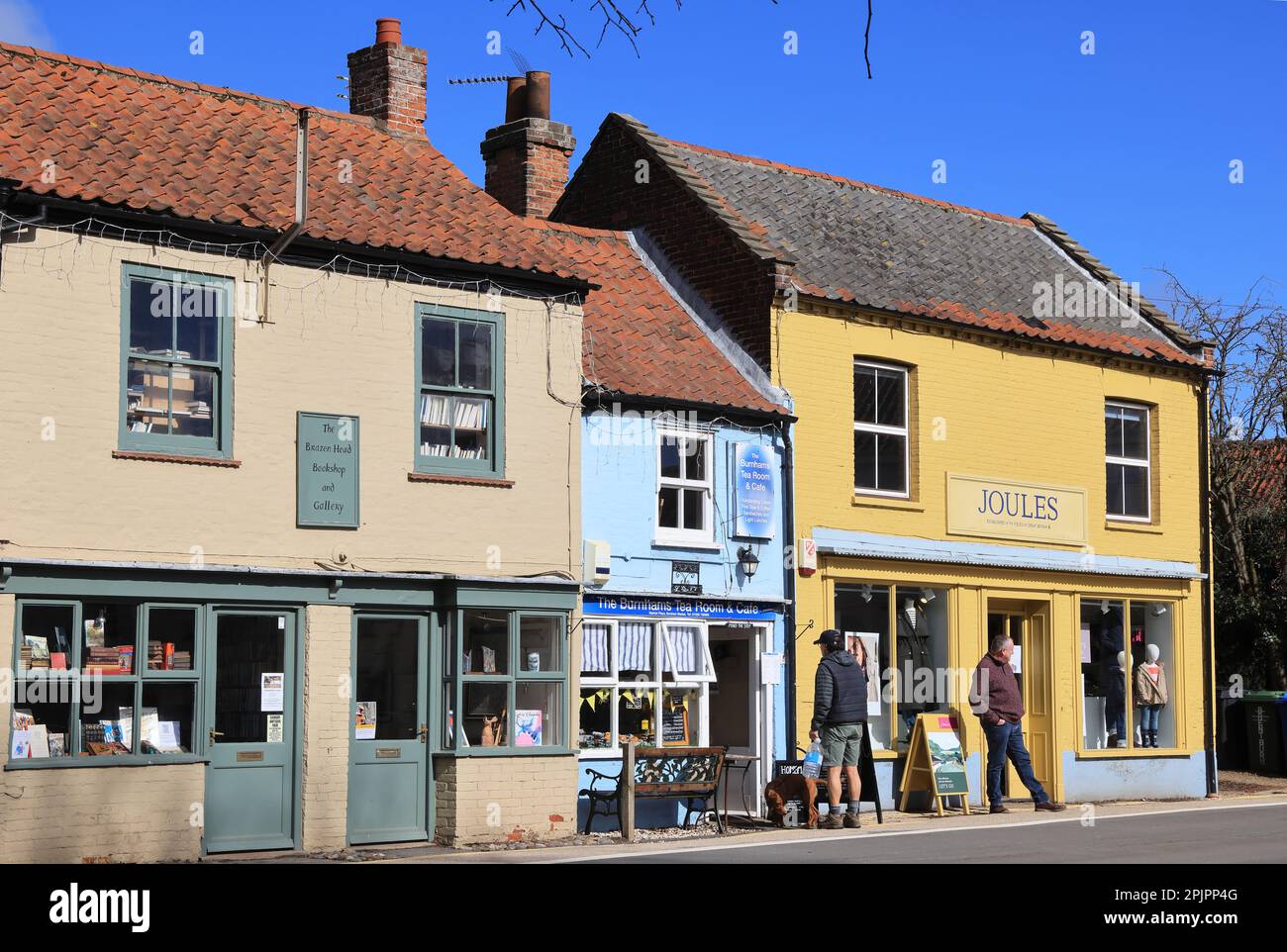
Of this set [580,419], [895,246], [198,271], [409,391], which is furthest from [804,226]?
[198,271]

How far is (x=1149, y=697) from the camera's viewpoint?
25.0 metres

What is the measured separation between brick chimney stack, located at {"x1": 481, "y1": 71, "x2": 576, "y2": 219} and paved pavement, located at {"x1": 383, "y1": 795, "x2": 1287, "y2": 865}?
953 centimetres

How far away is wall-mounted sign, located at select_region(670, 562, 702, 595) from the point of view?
19922mm

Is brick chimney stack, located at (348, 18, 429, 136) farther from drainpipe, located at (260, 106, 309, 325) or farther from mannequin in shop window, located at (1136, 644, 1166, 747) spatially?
mannequin in shop window, located at (1136, 644, 1166, 747)

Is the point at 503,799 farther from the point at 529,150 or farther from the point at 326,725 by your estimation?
the point at 529,150

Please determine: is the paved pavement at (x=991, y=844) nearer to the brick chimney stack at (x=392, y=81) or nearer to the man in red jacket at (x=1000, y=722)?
the man in red jacket at (x=1000, y=722)

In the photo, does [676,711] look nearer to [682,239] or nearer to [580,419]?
[580,419]

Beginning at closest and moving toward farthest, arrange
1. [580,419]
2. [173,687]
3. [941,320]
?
[173,687] < [580,419] < [941,320]

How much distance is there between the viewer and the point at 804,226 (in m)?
24.1

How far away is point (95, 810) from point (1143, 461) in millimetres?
16083

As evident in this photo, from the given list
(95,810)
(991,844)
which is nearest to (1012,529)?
(991,844)

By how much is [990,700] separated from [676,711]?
11.7ft

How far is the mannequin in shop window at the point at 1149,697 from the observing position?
2500 cm

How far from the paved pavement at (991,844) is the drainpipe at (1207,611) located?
5171mm
